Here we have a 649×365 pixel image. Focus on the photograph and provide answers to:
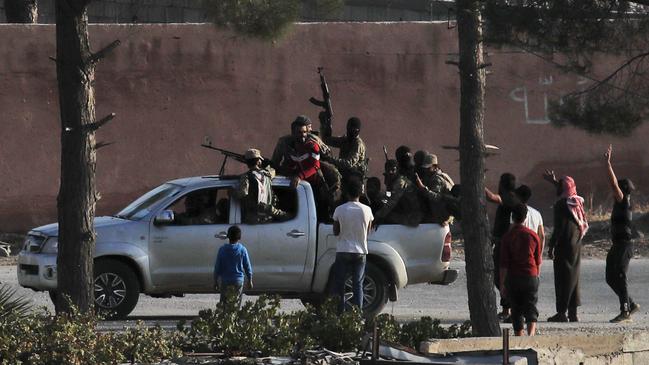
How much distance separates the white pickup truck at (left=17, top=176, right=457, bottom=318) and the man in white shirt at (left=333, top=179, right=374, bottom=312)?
92 cm

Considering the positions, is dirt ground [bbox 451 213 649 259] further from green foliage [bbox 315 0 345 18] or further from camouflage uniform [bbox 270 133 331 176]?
green foliage [bbox 315 0 345 18]

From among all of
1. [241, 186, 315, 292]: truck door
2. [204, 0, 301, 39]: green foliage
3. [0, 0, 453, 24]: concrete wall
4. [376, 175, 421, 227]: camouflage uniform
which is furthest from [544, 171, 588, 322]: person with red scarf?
[0, 0, 453, 24]: concrete wall

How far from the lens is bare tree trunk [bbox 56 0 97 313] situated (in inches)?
413

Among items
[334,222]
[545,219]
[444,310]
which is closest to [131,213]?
[334,222]

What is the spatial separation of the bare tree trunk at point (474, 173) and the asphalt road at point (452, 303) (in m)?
3.31

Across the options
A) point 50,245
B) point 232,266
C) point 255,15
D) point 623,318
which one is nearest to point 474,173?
point 255,15

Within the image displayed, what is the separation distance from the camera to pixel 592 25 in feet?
37.1

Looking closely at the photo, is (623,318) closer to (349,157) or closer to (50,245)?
(349,157)

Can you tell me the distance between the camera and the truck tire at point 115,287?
48.0ft

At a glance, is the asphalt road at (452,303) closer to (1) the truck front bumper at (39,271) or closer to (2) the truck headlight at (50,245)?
(1) the truck front bumper at (39,271)

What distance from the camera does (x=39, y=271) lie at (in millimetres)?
14680

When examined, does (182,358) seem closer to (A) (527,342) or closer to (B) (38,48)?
(A) (527,342)

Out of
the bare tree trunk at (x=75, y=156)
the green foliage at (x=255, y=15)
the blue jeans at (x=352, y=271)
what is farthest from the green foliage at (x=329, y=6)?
the blue jeans at (x=352, y=271)

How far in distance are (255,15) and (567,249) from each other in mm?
5263
